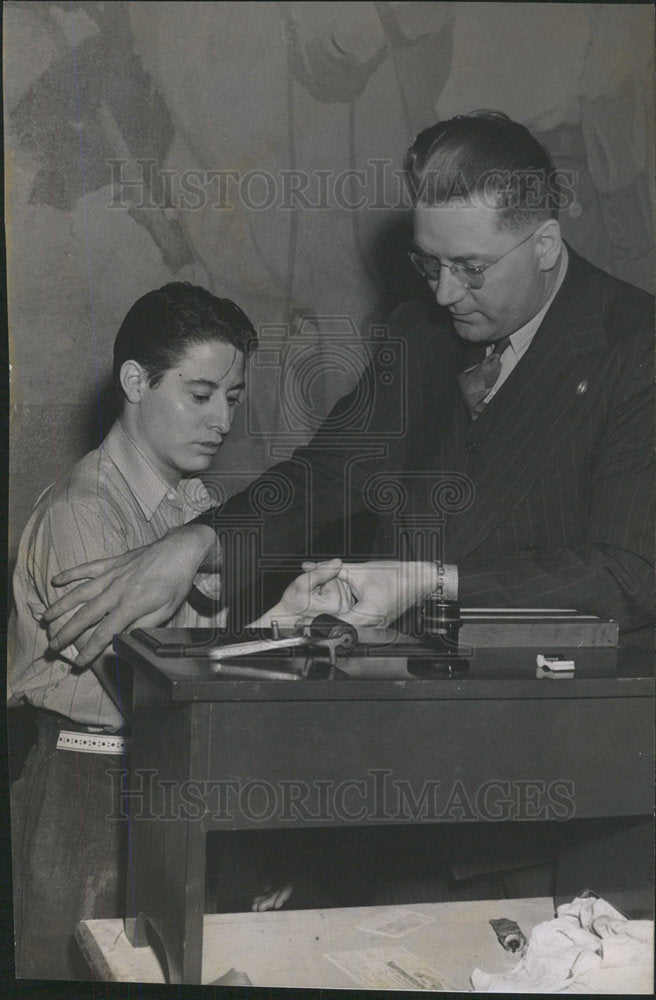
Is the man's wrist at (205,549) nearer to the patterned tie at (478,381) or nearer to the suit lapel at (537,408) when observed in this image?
the suit lapel at (537,408)

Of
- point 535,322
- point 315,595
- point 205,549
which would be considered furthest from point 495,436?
point 205,549

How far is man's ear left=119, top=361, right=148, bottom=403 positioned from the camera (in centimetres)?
242

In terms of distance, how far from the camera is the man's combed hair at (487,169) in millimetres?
2363

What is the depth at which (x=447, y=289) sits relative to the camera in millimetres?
2422

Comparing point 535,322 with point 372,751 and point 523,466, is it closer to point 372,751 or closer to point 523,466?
point 523,466

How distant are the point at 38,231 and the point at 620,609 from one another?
4.70 ft

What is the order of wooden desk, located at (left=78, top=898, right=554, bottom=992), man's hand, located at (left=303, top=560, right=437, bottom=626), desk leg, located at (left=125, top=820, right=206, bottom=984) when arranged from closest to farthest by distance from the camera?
desk leg, located at (left=125, top=820, right=206, bottom=984), wooden desk, located at (left=78, top=898, right=554, bottom=992), man's hand, located at (left=303, top=560, right=437, bottom=626)

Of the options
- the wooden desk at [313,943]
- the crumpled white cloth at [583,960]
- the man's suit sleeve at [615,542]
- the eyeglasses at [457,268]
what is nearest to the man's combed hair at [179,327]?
the eyeglasses at [457,268]

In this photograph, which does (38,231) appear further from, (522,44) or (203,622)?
(522,44)

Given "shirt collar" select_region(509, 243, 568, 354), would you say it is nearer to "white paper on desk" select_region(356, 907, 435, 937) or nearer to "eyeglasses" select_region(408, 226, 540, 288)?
"eyeglasses" select_region(408, 226, 540, 288)

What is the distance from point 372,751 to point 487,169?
1.20 meters

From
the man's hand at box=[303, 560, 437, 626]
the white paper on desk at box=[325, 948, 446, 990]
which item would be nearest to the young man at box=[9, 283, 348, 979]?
the man's hand at box=[303, 560, 437, 626]

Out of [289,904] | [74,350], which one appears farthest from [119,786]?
[74,350]

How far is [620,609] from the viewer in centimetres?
238
